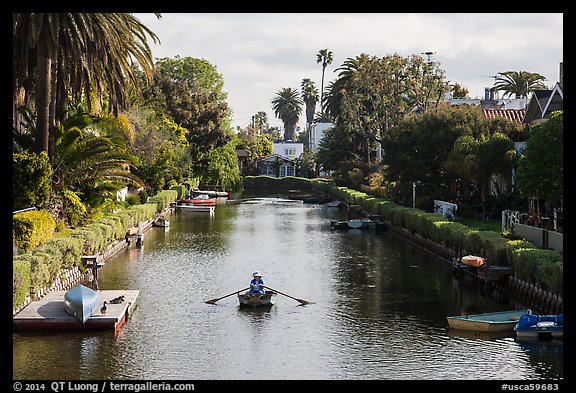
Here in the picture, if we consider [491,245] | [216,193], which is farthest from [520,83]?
[491,245]

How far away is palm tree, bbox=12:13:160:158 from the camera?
38.3 meters

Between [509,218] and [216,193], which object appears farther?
[216,193]

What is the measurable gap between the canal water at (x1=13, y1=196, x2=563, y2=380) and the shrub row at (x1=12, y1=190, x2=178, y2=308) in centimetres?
170

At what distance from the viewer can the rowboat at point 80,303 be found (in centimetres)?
2867

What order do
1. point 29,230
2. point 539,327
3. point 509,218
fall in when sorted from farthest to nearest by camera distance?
point 509,218 < point 29,230 < point 539,327

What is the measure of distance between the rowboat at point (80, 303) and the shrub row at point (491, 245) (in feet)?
54.2

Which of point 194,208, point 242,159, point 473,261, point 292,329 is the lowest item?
point 292,329

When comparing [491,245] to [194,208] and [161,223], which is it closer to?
[161,223]

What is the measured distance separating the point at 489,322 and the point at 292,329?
7021 mm

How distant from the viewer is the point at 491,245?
39.5m

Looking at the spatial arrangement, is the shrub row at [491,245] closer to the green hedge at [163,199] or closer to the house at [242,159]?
the green hedge at [163,199]
